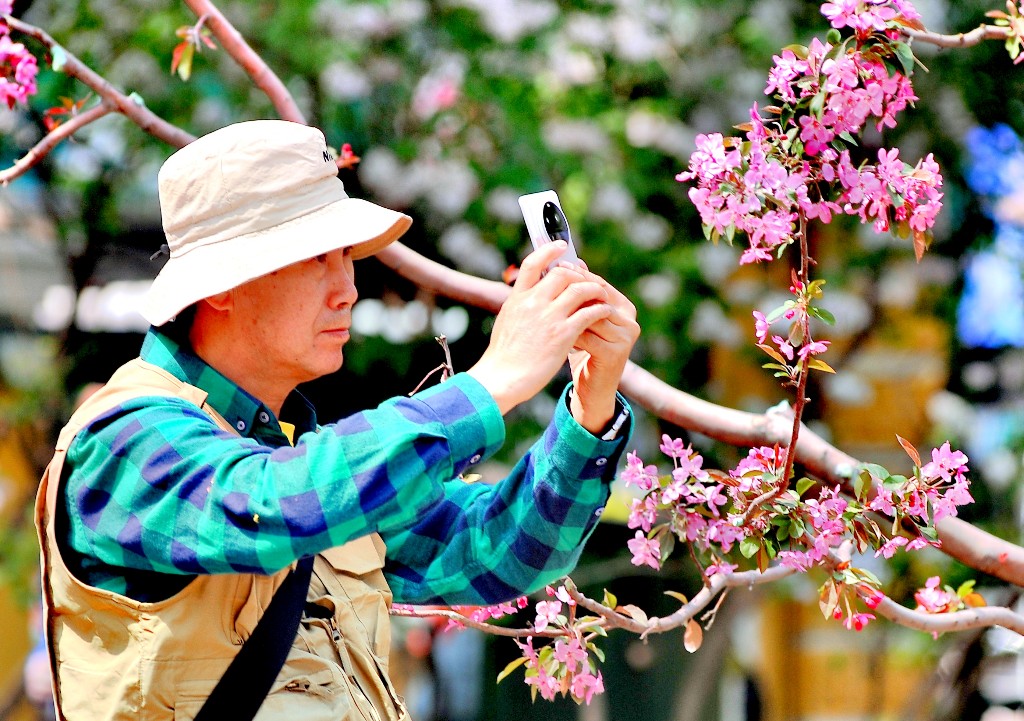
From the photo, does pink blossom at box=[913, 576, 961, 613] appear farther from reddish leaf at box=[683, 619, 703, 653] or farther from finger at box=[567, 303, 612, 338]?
finger at box=[567, 303, 612, 338]

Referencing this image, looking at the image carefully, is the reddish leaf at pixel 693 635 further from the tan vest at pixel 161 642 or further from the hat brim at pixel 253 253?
the hat brim at pixel 253 253

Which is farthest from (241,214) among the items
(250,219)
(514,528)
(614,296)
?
(514,528)

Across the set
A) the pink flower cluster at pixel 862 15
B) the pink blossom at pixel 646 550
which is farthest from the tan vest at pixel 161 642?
the pink flower cluster at pixel 862 15

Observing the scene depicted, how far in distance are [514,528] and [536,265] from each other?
1.59ft

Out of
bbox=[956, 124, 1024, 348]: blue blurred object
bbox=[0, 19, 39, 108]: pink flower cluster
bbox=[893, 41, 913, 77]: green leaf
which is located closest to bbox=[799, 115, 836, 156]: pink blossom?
bbox=[893, 41, 913, 77]: green leaf

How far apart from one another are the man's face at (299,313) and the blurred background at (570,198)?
12.5ft

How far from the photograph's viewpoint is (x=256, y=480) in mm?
1494

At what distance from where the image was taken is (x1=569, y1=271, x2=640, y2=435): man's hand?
5.69ft

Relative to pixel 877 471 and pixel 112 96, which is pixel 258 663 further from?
pixel 112 96

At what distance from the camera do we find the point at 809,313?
190cm

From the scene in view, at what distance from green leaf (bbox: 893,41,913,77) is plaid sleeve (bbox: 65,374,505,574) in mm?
891

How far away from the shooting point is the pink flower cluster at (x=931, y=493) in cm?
202

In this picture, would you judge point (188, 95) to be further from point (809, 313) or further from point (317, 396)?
point (809, 313)

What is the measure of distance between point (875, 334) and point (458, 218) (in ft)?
8.66
